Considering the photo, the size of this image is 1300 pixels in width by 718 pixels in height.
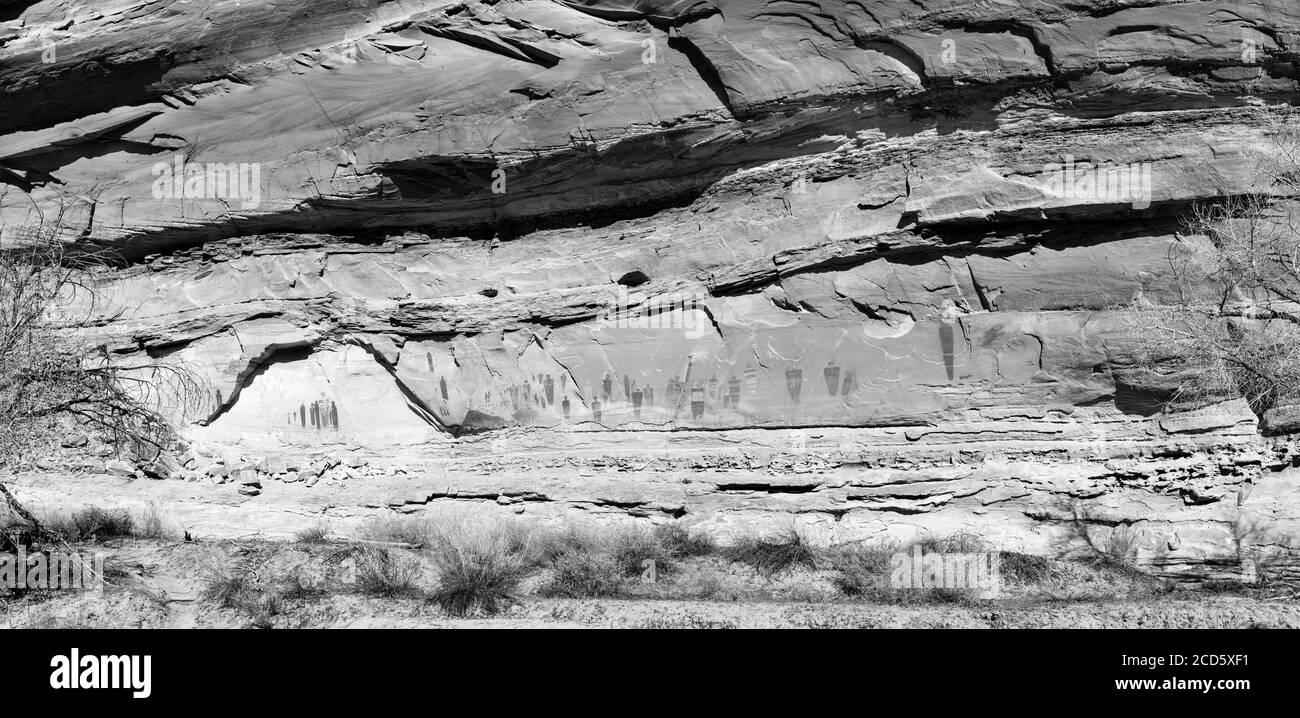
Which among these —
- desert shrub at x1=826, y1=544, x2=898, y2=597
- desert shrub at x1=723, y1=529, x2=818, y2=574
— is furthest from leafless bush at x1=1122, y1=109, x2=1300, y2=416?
desert shrub at x1=723, y1=529, x2=818, y2=574

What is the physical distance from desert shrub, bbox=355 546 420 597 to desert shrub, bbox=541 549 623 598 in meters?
1.46

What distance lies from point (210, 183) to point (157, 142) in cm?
92

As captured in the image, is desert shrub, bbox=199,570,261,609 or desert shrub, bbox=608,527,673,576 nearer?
desert shrub, bbox=199,570,261,609

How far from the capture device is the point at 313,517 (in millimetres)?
10641

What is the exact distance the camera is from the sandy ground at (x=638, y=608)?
7.85m

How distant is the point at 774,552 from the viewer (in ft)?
30.3

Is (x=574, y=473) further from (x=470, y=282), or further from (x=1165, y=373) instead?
(x=1165, y=373)

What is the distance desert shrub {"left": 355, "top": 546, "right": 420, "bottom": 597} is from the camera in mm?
8852

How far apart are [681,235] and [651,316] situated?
1161mm

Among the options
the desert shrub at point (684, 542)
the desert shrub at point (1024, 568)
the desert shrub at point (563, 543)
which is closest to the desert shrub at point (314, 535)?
the desert shrub at point (563, 543)

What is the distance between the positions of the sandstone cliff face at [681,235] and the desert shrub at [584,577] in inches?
42.6

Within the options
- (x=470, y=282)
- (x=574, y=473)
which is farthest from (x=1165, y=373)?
(x=470, y=282)

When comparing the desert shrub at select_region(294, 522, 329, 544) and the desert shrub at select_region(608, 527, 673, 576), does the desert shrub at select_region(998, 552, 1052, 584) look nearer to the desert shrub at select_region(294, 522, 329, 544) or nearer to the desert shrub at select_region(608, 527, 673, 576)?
the desert shrub at select_region(608, 527, 673, 576)

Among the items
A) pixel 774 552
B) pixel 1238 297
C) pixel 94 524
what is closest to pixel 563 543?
pixel 774 552
